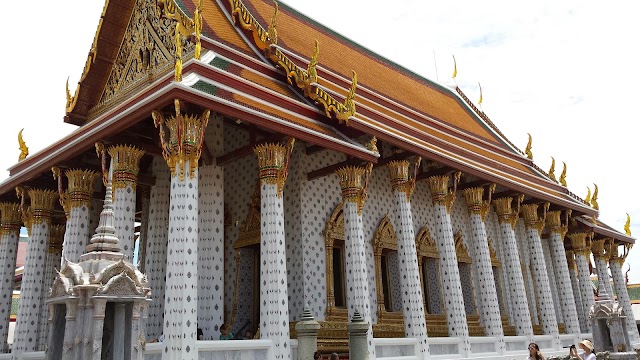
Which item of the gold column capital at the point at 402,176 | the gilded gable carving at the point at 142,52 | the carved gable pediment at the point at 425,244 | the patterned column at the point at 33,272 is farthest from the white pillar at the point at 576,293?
the patterned column at the point at 33,272

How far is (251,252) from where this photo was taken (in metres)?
11.8

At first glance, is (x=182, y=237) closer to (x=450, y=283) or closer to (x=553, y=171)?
(x=450, y=283)

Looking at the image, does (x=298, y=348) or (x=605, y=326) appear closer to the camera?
(x=298, y=348)

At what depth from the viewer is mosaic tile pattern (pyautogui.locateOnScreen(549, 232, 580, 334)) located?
17.0 meters

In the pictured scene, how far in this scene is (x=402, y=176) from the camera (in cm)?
1216

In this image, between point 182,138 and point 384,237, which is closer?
point 182,138

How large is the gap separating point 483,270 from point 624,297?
10.6 m

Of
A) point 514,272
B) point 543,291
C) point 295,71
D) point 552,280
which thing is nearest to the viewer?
point 295,71

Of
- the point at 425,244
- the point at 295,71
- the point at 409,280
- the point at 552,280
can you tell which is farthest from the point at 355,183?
the point at 552,280

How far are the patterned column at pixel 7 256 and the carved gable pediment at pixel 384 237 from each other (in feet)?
25.6

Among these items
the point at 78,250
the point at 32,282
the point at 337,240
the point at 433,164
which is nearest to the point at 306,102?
the point at 337,240

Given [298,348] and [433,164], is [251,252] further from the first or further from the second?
[433,164]

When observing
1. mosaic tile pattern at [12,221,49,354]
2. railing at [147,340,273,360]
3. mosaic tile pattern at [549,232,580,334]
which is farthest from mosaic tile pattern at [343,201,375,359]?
mosaic tile pattern at [549,232,580,334]

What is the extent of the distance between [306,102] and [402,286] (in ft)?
13.7
